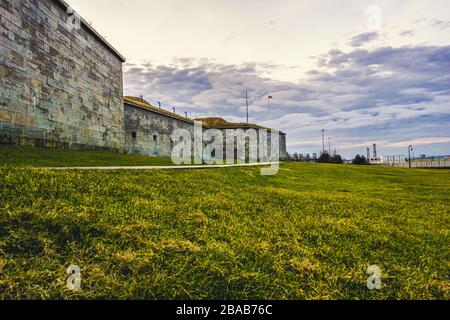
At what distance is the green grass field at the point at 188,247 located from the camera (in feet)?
8.70

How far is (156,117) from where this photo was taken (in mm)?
26578

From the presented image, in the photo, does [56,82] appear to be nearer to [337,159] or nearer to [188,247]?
[188,247]

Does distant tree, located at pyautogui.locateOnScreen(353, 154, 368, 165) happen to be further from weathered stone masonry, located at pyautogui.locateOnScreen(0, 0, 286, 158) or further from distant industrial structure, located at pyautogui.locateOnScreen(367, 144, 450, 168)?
weathered stone masonry, located at pyautogui.locateOnScreen(0, 0, 286, 158)

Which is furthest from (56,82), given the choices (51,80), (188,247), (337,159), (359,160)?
(359,160)

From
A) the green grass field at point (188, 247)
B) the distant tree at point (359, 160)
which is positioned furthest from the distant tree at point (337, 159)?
the green grass field at point (188, 247)

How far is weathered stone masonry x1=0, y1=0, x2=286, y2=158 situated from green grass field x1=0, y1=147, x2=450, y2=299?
7.29m

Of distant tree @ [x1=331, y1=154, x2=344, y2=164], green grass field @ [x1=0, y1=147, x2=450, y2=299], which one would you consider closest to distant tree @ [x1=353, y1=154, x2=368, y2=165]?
distant tree @ [x1=331, y1=154, x2=344, y2=164]

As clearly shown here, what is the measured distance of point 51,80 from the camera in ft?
42.5

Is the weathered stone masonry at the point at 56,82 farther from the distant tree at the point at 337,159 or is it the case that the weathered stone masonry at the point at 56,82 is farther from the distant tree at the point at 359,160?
the distant tree at the point at 359,160

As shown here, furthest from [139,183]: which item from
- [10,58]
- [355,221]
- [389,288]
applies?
[10,58]

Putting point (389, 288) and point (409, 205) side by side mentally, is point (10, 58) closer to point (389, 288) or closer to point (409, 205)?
point (389, 288)

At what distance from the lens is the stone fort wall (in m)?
10.6

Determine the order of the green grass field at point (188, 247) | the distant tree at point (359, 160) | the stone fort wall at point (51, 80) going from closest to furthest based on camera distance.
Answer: the green grass field at point (188, 247) < the stone fort wall at point (51, 80) < the distant tree at point (359, 160)

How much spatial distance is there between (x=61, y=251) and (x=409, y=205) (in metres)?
9.07
